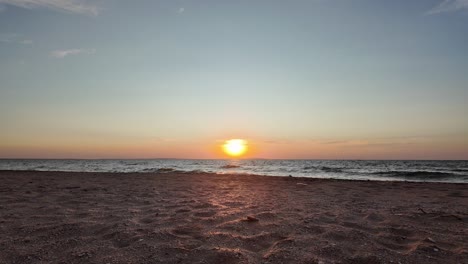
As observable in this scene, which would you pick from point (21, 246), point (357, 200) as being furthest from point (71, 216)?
point (357, 200)

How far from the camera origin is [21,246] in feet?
12.7

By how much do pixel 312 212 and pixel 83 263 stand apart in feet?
14.7

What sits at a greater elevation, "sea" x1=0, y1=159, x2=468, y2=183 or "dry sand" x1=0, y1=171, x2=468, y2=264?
"dry sand" x1=0, y1=171, x2=468, y2=264

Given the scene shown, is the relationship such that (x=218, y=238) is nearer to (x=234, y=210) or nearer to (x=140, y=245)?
(x=140, y=245)

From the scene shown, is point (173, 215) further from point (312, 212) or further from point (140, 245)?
point (312, 212)

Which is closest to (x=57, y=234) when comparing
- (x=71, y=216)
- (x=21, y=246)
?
(x=21, y=246)

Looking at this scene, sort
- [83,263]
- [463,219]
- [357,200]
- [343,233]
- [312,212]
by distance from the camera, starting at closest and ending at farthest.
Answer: [83,263]
[343,233]
[463,219]
[312,212]
[357,200]

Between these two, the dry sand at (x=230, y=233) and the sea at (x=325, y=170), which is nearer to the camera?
the dry sand at (x=230, y=233)

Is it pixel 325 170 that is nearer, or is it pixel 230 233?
pixel 230 233

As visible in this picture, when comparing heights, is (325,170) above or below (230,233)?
below

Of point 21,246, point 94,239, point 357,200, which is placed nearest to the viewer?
point 21,246

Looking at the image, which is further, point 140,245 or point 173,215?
point 173,215

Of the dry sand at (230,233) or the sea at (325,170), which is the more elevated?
the dry sand at (230,233)

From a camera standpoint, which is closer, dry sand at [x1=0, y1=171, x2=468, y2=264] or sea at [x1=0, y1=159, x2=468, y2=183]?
dry sand at [x1=0, y1=171, x2=468, y2=264]
